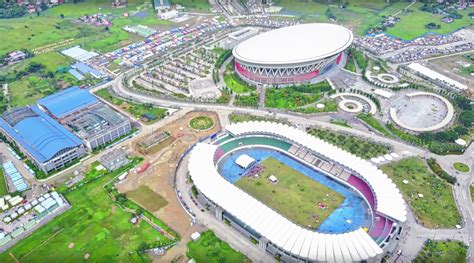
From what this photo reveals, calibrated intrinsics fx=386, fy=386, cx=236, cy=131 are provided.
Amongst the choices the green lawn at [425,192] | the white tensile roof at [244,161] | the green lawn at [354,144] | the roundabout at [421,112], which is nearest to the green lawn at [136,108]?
the white tensile roof at [244,161]

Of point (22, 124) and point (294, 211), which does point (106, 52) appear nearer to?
point (22, 124)

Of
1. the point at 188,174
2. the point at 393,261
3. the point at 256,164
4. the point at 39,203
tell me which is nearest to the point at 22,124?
the point at 39,203

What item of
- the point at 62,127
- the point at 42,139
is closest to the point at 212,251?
the point at 42,139

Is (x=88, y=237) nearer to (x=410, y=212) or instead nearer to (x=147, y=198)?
(x=147, y=198)

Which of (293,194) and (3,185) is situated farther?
(3,185)

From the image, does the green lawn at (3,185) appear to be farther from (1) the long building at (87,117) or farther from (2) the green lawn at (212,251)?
(2) the green lawn at (212,251)
